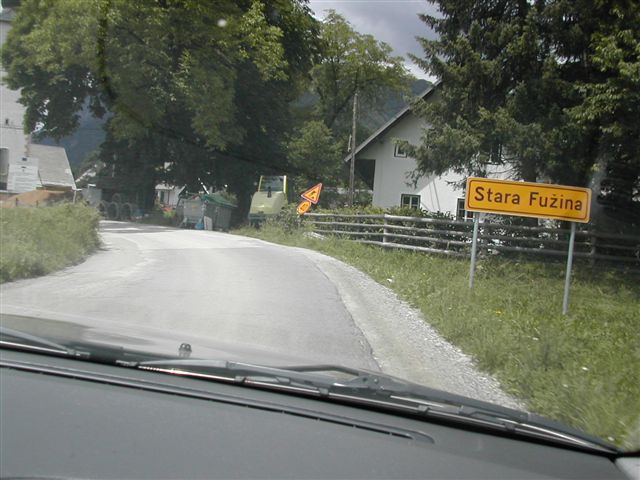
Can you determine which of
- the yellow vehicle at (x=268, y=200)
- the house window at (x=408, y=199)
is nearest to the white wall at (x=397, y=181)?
the house window at (x=408, y=199)

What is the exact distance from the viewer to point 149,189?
34375mm

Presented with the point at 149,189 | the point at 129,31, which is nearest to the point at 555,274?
the point at 129,31

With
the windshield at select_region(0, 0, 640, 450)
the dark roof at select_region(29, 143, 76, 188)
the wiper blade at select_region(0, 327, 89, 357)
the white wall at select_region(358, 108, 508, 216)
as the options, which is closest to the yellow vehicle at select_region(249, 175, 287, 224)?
the windshield at select_region(0, 0, 640, 450)

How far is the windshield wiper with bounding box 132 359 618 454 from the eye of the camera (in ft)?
10.2

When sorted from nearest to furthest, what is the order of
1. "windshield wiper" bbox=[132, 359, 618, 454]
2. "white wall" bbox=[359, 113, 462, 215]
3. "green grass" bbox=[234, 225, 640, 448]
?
"windshield wiper" bbox=[132, 359, 618, 454], "green grass" bbox=[234, 225, 640, 448], "white wall" bbox=[359, 113, 462, 215]

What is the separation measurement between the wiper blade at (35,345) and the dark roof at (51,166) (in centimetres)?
1694

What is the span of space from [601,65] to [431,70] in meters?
4.05

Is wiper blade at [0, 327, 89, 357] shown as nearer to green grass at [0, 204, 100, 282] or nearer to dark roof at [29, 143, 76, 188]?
green grass at [0, 204, 100, 282]

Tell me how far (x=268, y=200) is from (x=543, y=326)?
21.7m

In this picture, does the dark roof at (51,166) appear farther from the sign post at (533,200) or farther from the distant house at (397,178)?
the sign post at (533,200)

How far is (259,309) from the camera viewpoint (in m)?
8.55

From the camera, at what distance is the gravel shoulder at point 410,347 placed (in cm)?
599

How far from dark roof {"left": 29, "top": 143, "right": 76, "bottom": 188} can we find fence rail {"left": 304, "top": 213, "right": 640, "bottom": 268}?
10020 millimetres

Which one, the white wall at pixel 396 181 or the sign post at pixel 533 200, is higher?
the white wall at pixel 396 181
